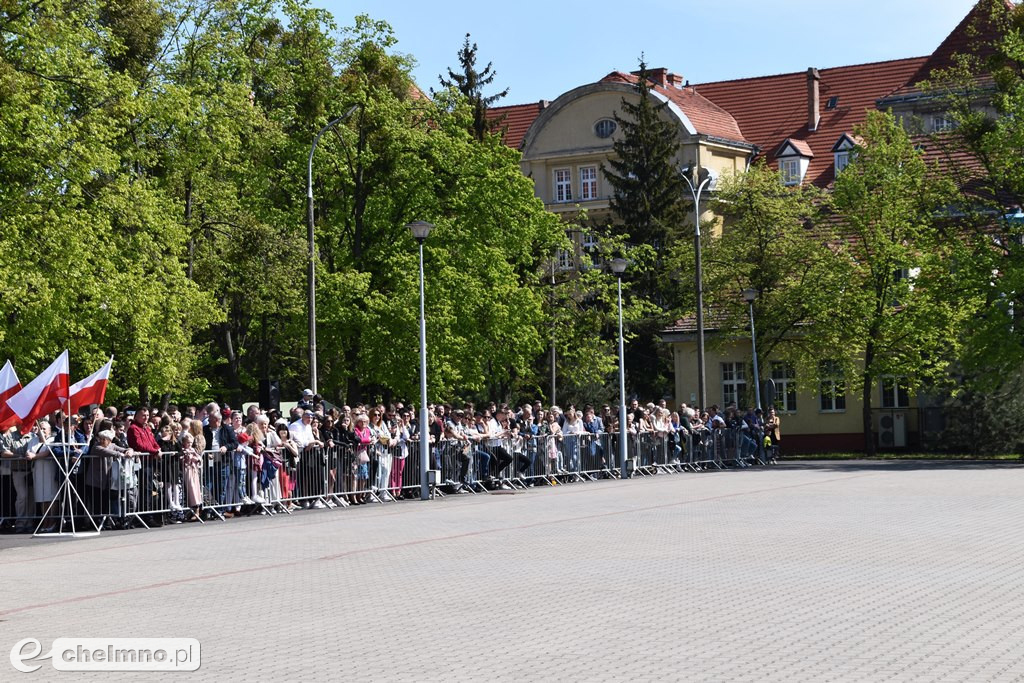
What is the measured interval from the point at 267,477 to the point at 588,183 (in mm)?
51498

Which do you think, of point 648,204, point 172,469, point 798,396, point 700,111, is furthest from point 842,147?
point 172,469

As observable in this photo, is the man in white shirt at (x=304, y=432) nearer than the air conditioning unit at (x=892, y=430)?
Yes

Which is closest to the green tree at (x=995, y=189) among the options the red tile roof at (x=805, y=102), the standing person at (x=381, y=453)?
the standing person at (x=381, y=453)

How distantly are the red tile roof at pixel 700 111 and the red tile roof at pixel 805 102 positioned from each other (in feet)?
3.70

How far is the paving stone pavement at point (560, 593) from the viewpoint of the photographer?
386 inches

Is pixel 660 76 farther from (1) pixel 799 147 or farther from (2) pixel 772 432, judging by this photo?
(2) pixel 772 432

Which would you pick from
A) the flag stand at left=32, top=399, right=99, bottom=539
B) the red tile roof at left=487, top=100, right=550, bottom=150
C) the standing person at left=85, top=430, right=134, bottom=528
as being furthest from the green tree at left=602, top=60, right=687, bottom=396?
the flag stand at left=32, top=399, right=99, bottom=539

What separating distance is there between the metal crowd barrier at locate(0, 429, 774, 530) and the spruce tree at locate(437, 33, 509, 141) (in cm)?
2786

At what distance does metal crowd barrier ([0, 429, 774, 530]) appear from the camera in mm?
23031

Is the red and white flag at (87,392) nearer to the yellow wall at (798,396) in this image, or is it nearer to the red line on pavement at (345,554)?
the red line on pavement at (345,554)

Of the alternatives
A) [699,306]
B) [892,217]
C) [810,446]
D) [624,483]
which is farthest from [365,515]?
[810,446]

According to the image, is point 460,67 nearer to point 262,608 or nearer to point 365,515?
point 365,515

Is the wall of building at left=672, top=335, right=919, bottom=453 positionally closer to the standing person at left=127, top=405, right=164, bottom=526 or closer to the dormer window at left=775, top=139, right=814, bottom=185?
the dormer window at left=775, top=139, right=814, bottom=185

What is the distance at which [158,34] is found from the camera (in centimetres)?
4494
